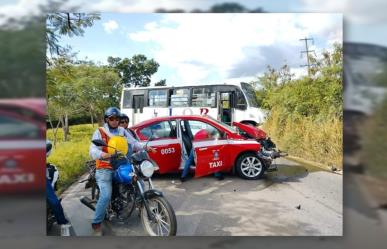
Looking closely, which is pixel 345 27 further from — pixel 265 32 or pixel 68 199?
pixel 68 199

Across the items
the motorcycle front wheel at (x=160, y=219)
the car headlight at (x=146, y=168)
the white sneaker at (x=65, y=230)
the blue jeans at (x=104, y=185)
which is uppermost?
the car headlight at (x=146, y=168)

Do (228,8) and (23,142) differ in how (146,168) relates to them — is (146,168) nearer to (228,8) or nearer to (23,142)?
(23,142)

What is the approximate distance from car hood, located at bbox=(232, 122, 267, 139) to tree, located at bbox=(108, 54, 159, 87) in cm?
106

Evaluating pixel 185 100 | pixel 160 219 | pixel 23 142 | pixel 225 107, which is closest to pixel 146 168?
pixel 160 219

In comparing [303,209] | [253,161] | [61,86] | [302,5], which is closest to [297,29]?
[302,5]

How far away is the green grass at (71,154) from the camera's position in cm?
538

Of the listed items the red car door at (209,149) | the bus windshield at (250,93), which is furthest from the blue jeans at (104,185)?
the bus windshield at (250,93)

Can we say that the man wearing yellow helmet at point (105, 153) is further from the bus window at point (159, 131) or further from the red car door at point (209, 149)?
the red car door at point (209, 149)

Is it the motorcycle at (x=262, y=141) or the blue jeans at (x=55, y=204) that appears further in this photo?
the motorcycle at (x=262, y=141)

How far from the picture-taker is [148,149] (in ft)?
17.0

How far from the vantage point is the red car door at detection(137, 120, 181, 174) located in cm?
541

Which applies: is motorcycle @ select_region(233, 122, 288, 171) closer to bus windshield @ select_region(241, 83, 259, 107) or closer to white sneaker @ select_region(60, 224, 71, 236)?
bus windshield @ select_region(241, 83, 259, 107)

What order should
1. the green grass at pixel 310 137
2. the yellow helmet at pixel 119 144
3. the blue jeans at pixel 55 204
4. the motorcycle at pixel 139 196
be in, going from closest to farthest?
1. the motorcycle at pixel 139 196
2. the yellow helmet at pixel 119 144
3. the blue jeans at pixel 55 204
4. the green grass at pixel 310 137

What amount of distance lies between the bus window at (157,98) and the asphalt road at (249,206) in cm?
79
